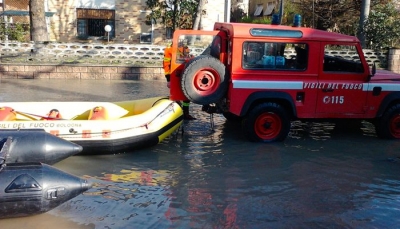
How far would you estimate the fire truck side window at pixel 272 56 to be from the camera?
316 inches

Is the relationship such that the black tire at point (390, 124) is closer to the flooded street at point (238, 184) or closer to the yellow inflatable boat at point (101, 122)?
the flooded street at point (238, 184)

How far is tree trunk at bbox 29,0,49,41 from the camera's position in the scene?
17.8 metres

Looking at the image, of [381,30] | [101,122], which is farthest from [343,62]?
[381,30]

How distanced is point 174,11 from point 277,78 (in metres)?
16.0

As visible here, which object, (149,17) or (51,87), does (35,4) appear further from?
(149,17)

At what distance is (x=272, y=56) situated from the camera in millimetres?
8102

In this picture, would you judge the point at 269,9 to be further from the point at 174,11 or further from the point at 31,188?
the point at 31,188

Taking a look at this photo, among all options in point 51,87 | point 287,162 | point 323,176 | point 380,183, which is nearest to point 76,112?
point 287,162

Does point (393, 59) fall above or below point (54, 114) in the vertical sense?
above

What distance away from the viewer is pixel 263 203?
5.74 meters

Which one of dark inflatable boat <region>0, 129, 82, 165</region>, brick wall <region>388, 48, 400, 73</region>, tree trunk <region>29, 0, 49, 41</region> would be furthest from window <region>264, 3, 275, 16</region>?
dark inflatable boat <region>0, 129, 82, 165</region>

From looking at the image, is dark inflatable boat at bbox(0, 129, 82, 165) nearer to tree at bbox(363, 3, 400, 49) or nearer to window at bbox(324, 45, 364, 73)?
window at bbox(324, 45, 364, 73)

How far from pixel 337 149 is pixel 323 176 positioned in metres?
1.61

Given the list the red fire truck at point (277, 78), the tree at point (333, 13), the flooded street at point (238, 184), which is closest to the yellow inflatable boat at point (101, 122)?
the flooded street at point (238, 184)
